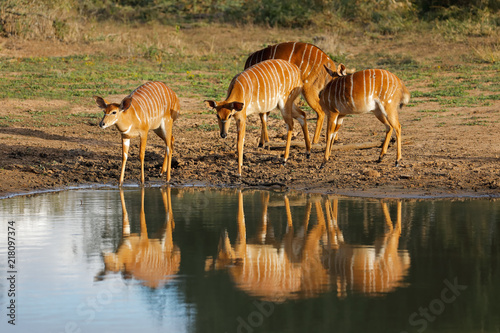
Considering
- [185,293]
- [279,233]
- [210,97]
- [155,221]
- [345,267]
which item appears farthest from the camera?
[210,97]

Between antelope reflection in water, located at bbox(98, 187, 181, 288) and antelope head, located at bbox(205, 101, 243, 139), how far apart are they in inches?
93.7

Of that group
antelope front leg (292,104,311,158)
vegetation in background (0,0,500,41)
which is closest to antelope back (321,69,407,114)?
antelope front leg (292,104,311,158)

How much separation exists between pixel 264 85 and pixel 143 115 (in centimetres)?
183

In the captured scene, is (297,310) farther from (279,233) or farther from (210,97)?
(210,97)

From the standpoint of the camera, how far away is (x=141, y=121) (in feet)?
34.7

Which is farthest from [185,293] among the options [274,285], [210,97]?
[210,97]

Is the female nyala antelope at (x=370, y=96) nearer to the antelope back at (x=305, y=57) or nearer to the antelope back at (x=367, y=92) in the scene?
the antelope back at (x=367, y=92)

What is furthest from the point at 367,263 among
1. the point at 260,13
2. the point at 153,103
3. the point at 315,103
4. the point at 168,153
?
the point at 260,13

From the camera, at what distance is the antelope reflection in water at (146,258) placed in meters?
6.64

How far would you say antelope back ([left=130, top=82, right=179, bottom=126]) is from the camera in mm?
10587

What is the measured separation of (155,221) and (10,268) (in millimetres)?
2063

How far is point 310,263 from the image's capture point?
22.8 ft

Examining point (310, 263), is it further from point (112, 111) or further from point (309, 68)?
point (309, 68)

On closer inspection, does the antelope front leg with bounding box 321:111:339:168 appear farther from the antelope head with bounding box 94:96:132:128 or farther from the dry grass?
the dry grass
